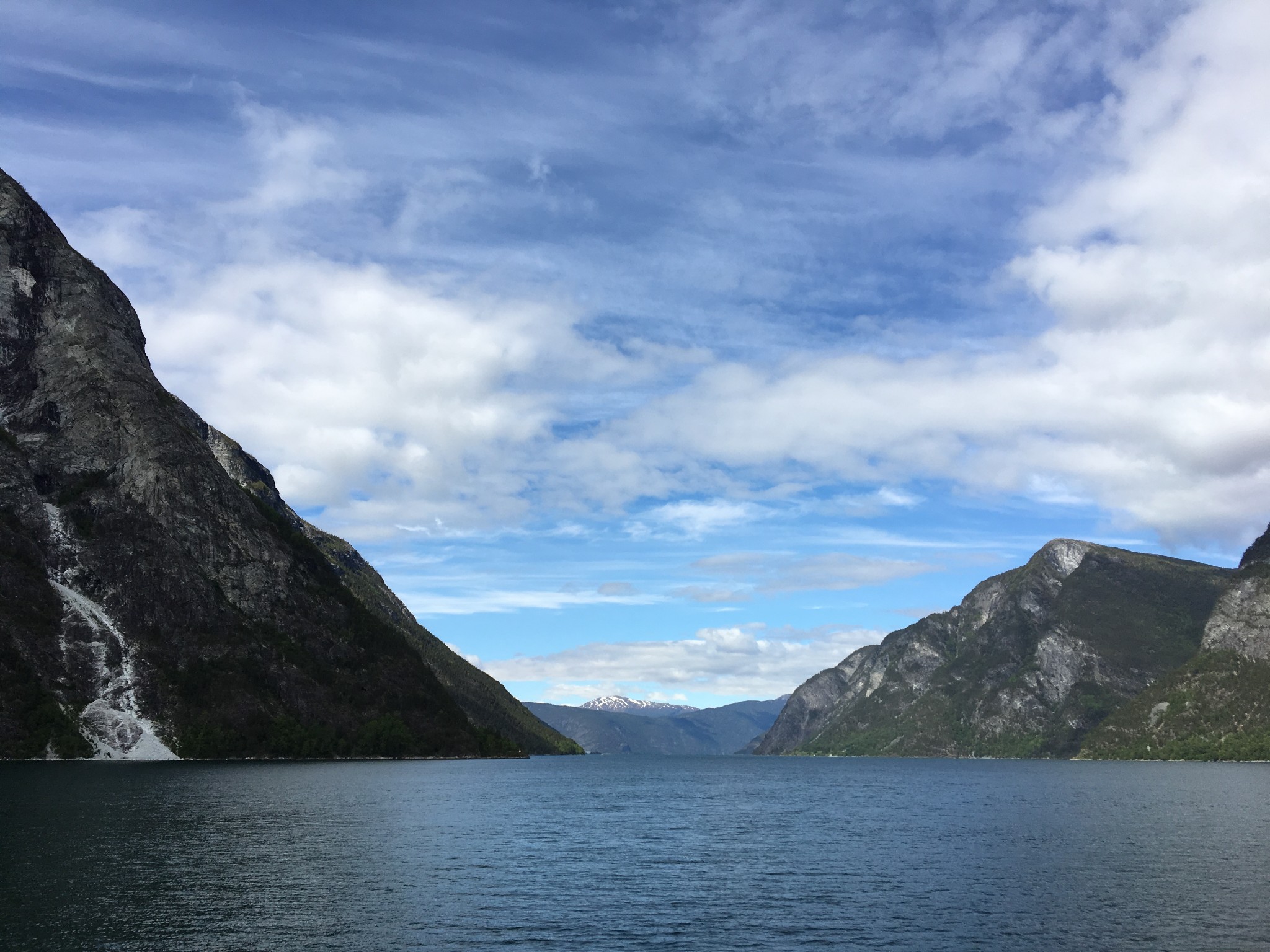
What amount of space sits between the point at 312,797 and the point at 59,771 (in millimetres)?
68310

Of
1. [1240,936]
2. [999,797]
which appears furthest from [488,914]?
[999,797]

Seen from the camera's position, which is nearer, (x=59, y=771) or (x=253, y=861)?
(x=253, y=861)

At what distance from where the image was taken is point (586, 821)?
126 meters

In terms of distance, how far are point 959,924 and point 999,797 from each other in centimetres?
13407

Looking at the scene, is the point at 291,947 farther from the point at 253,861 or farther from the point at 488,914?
the point at 253,861

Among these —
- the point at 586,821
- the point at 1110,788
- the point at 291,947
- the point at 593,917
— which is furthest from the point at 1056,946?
the point at 1110,788

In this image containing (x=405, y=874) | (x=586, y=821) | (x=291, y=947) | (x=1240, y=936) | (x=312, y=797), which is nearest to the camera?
(x=291, y=947)

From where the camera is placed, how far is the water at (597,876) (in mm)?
55375

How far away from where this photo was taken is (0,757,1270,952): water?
55.4m

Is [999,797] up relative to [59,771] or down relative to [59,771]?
down

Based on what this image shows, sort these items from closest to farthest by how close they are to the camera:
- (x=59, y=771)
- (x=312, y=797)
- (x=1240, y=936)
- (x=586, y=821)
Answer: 1. (x=1240, y=936)
2. (x=586, y=821)
3. (x=312, y=797)
4. (x=59, y=771)

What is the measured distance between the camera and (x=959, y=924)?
59656 millimetres

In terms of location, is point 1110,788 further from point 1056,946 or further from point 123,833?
point 123,833

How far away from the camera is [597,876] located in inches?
3061
